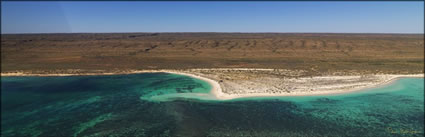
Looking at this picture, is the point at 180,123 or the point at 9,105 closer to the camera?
the point at 9,105

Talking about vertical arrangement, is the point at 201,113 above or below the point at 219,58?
below

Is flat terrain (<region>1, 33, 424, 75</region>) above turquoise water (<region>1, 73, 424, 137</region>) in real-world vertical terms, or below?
above

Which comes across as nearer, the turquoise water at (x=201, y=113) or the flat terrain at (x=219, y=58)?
the turquoise water at (x=201, y=113)

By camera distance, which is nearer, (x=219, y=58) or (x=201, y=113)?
(x=201, y=113)

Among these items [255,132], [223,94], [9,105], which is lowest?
[255,132]

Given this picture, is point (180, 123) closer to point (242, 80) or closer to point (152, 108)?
point (152, 108)

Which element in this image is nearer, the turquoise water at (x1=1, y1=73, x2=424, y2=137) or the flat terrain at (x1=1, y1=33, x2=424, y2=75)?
the turquoise water at (x1=1, y1=73, x2=424, y2=137)

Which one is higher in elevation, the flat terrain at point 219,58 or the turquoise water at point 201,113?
the flat terrain at point 219,58

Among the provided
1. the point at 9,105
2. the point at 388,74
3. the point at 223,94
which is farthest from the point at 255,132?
the point at 388,74
